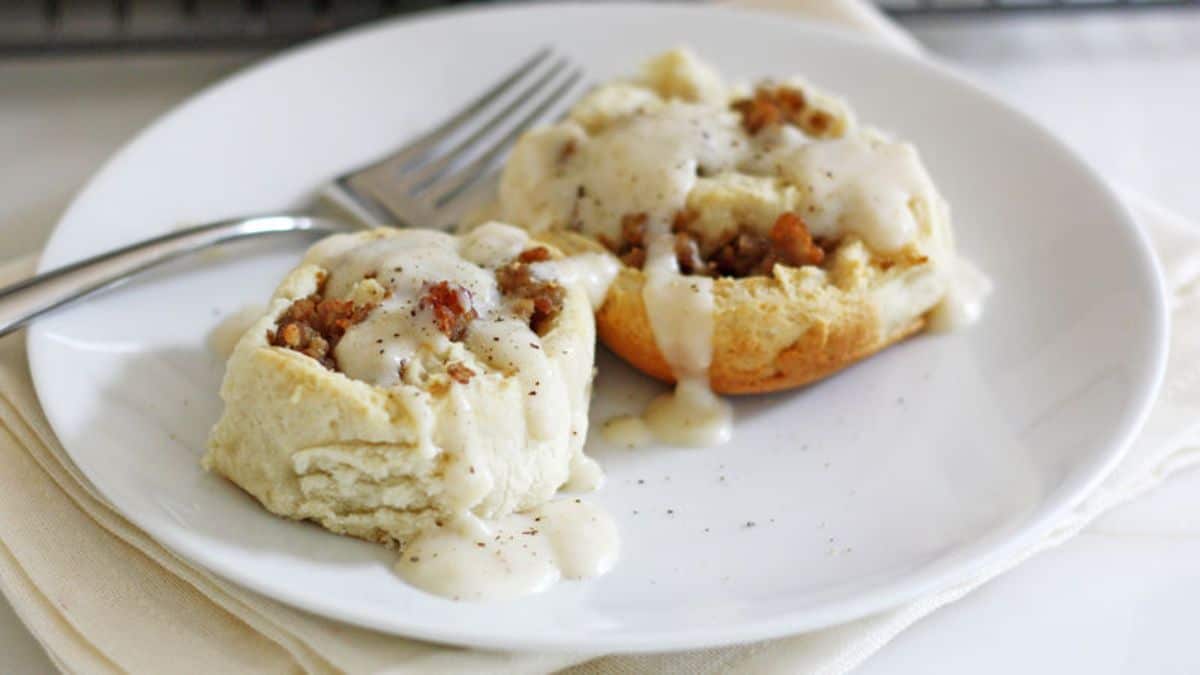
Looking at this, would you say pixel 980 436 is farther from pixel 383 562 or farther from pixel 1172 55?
pixel 1172 55

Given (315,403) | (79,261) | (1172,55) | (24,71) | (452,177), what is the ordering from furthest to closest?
(1172,55), (24,71), (452,177), (79,261), (315,403)

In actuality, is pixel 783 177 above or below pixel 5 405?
above

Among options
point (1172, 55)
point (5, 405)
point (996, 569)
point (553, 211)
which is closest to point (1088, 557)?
point (996, 569)

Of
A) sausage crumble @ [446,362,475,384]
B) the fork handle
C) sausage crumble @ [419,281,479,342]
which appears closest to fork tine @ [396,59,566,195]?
the fork handle

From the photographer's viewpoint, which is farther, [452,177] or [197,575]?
[452,177]

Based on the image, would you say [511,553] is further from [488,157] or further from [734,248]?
[488,157]

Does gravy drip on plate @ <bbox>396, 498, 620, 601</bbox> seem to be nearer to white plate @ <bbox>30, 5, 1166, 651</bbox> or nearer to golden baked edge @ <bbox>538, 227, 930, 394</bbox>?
white plate @ <bbox>30, 5, 1166, 651</bbox>

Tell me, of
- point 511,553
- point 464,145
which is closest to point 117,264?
point 464,145
